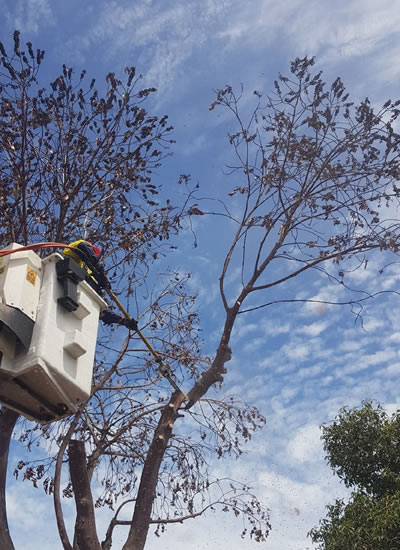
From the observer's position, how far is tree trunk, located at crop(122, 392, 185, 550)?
6020 millimetres

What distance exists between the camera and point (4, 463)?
20.9 ft

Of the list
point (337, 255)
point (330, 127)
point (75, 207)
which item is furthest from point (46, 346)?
point (330, 127)

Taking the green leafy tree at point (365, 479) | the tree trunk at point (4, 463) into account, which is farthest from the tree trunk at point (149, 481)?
the green leafy tree at point (365, 479)

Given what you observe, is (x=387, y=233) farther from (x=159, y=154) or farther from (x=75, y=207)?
(x=75, y=207)

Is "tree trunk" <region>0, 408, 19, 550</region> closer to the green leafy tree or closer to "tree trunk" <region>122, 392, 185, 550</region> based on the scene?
"tree trunk" <region>122, 392, 185, 550</region>

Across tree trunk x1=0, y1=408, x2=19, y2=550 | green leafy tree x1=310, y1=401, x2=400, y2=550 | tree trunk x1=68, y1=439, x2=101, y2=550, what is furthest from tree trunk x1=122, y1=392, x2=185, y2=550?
green leafy tree x1=310, y1=401, x2=400, y2=550

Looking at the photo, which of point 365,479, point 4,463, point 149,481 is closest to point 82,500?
point 149,481

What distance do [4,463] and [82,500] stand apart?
2.99 ft

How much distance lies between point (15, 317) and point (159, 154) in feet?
16.4

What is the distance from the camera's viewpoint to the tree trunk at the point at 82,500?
237 inches

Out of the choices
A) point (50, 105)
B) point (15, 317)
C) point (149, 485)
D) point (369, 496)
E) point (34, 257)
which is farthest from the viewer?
point (369, 496)

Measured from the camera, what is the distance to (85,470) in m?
6.45

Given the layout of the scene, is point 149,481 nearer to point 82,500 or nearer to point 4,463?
point 82,500

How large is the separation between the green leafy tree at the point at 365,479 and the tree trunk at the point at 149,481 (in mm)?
3343
